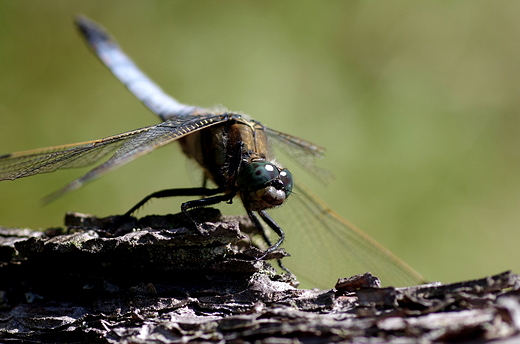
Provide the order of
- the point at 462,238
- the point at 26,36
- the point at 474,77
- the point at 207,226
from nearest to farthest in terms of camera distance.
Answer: the point at 207,226
the point at 462,238
the point at 26,36
the point at 474,77

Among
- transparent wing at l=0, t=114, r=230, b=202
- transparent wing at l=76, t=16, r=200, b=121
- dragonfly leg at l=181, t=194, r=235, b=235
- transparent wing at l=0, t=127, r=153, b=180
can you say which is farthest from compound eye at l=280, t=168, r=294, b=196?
transparent wing at l=76, t=16, r=200, b=121

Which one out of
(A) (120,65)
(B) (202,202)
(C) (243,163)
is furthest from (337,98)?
(B) (202,202)

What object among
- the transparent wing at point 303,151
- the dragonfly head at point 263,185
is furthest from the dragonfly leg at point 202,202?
the transparent wing at point 303,151

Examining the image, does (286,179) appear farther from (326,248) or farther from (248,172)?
(326,248)

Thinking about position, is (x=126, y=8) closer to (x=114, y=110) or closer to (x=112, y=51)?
(x=112, y=51)

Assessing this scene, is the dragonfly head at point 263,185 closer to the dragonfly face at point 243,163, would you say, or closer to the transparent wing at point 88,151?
the dragonfly face at point 243,163

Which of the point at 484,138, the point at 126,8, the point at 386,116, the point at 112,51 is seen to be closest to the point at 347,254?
the point at 386,116
